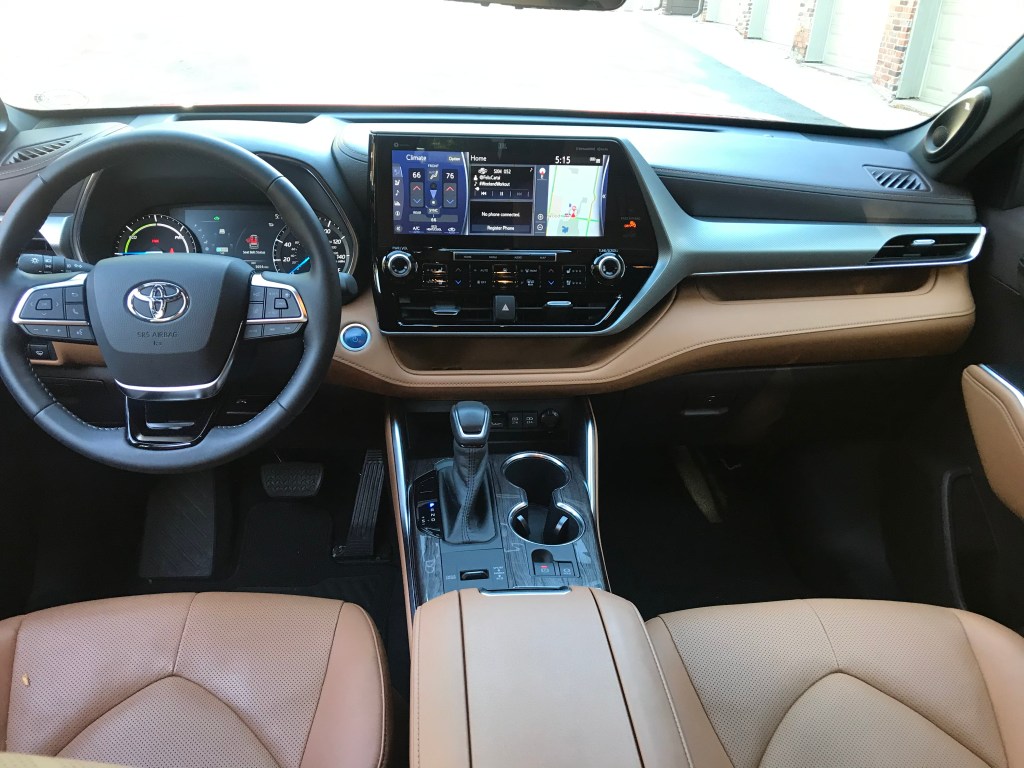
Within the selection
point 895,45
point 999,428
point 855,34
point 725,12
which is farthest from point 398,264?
point 855,34

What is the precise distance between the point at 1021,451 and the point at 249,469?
2.08m

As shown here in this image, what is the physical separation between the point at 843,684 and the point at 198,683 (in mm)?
1124

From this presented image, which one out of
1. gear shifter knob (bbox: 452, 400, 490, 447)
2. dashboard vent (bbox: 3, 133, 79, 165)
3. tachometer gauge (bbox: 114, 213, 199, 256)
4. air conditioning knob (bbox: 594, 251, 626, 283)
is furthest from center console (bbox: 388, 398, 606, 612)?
dashboard vent (bbox: 3, 133, 79, 165)

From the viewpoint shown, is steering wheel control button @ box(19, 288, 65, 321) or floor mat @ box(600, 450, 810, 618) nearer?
steering wheel control button @ box(19, 288, 65, 321)

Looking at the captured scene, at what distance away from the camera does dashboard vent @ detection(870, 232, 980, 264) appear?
1739 mm

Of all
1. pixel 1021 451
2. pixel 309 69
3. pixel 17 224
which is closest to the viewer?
pixel 17 224

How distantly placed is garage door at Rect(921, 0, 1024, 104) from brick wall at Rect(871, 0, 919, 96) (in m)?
0.13

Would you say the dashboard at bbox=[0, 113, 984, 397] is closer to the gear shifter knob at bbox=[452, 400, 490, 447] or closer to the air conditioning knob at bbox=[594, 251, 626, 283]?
the air conditioning knob at bbox=[594, 251, 626, 283]

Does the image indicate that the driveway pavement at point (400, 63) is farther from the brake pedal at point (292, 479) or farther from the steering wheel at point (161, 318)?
the brake pedal at point (292, 479)

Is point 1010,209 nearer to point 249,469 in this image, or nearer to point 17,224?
point 17,224

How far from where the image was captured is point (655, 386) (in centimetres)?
193

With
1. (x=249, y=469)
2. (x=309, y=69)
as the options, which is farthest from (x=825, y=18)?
(x=249, y=469)

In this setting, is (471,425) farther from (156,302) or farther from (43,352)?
(43,352)

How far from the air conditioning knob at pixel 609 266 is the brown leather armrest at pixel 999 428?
81 centimetres
